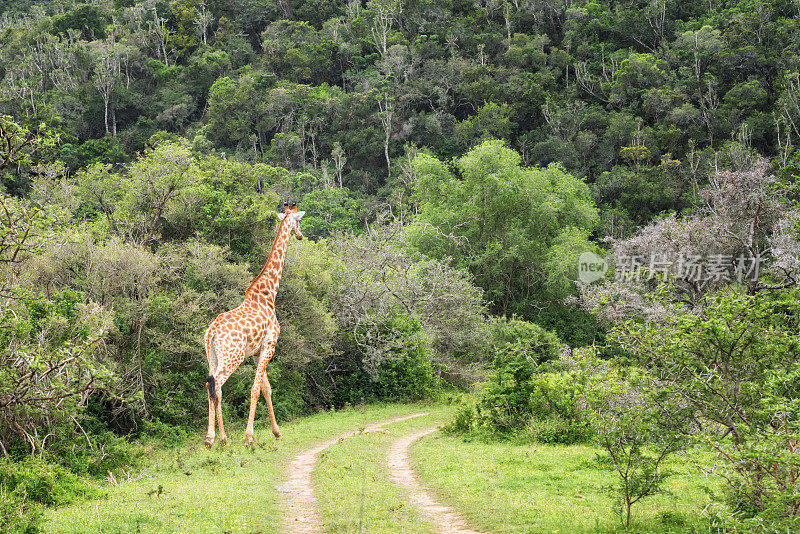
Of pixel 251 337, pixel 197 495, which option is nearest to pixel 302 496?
pixel 197 495

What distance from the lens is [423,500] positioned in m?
9.33

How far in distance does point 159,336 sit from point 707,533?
523 inches

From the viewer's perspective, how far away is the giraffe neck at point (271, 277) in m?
16.4

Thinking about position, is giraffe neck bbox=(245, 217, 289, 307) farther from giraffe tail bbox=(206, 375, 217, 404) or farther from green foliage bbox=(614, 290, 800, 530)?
green foliage bbox=(614, 290, 800, 530)

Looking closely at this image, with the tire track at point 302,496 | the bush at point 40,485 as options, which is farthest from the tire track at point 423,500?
the bush at point 40,485

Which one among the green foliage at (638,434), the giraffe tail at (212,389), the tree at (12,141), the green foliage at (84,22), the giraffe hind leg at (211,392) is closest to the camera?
the tree at (12,141)

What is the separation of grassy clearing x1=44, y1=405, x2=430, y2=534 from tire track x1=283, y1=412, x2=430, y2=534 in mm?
162

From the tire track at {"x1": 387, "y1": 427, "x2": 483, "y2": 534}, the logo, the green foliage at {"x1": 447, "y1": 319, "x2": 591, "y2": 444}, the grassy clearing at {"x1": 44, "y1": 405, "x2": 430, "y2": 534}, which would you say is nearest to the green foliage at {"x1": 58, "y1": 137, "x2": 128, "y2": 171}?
the logo

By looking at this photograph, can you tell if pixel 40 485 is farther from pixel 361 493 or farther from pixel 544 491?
pixel 544 491

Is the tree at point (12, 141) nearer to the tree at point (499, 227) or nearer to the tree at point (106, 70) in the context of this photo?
the tree at point (499, 227)

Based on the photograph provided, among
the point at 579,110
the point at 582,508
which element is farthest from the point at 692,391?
the point at 579,110

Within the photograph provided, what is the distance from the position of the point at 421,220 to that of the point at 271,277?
22.7m

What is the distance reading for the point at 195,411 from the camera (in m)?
17.2

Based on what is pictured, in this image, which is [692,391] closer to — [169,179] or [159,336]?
[159,336]
